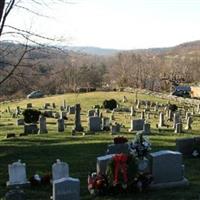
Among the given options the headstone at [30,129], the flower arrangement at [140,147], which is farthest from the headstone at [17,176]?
the headstone at [30,129]

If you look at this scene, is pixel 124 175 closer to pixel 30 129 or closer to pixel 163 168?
pixel 163 168

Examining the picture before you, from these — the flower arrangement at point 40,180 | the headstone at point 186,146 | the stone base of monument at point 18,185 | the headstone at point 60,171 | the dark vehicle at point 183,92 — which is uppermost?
the dark vehicle at point 183,92

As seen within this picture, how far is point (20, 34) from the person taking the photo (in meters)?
12.8

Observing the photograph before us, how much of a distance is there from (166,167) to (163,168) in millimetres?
92

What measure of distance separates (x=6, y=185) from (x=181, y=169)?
483 cm

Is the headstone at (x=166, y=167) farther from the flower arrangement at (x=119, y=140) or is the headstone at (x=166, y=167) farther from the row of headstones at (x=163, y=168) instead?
the flower arrangement at (x=119, y=140)

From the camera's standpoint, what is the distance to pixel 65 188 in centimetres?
1038

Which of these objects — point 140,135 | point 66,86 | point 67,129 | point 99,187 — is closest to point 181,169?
point 140,135

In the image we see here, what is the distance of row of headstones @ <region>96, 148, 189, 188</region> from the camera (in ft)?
41.1

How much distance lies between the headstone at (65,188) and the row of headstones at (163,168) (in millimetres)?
2157

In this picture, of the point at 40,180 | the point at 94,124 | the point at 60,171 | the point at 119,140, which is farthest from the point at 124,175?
the point at 94,124

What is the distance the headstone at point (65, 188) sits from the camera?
33.9ft

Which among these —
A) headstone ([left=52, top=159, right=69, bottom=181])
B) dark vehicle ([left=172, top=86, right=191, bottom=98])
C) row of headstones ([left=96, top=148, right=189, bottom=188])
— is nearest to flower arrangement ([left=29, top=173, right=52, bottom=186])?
headstone ([left=52, top=159, right=69, bottom=181])

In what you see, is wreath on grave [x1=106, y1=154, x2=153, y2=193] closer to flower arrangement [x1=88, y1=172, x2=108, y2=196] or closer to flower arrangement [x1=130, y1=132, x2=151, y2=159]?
flower arrangement [x1=88, y1=172, x2=108, y2=196]
